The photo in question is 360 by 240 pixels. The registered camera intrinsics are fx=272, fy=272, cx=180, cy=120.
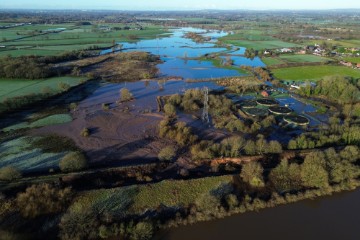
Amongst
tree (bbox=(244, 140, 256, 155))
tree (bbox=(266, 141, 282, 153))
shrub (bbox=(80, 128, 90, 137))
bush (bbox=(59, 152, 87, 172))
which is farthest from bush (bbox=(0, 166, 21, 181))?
tree (bbox=(266, 141, 282, 153))

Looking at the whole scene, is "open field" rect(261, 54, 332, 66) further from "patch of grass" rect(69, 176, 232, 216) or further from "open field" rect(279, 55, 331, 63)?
"patch of grass" rect(69, 176, 232, 216)

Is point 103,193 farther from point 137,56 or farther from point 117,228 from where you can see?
point 137,56

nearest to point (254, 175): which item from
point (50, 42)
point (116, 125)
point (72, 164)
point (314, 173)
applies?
point (314, 173)

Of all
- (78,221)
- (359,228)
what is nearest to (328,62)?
(359,228)

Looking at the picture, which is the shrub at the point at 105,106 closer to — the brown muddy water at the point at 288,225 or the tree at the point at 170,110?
the tree at the point at 170,110

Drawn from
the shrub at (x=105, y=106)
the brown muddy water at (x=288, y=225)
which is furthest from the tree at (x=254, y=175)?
the shrub at (x=105, y=106)

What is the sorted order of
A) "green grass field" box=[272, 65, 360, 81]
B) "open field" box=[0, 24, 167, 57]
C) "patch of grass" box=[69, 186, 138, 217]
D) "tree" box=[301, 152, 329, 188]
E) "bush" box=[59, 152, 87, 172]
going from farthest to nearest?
"open field" box=[0, 24, 167, 57], "green grass field" box=[272, 65, 360, 81], "bush" box=[59, 152, 87, 172], "tree" box=[301, 152, 329, 188], "patch of grass" box=[69, 186, 138, 217]
